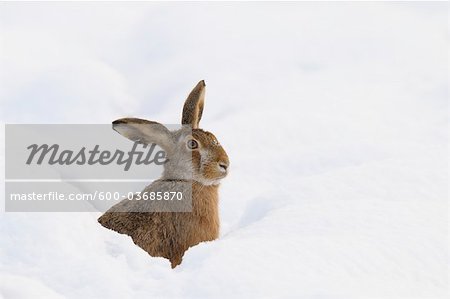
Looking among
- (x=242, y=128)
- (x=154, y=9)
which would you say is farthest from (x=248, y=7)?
(x=242, y=128)

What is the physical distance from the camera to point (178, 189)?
4.75 metres

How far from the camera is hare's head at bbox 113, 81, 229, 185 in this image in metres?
4.67

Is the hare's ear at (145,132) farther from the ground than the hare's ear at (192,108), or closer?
closer

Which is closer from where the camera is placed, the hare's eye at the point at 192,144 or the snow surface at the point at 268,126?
the snow surface at the point at 268,126

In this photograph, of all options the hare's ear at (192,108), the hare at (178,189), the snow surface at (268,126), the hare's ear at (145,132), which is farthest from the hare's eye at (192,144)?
the snow surface at (268,126)

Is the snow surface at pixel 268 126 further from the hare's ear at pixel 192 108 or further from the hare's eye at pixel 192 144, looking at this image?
the hare's ear at pixel 192 108

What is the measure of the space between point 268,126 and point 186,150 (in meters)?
2.59

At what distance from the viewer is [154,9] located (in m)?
10.7

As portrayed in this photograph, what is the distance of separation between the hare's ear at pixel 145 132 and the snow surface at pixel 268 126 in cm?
73

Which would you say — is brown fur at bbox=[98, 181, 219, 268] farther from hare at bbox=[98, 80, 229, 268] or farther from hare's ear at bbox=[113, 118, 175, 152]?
hare's ear at bbox=[113, 118, 175, 152]

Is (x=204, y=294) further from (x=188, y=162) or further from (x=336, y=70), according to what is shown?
(x=336, y=70)

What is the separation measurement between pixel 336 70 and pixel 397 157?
2957mm

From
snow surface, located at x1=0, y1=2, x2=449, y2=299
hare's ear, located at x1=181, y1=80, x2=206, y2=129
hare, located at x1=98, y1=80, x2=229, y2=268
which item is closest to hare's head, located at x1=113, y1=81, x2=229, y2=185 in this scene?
hare, located at x1=98, y1=80, x2=229, y2=268

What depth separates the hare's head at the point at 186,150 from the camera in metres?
4.67
